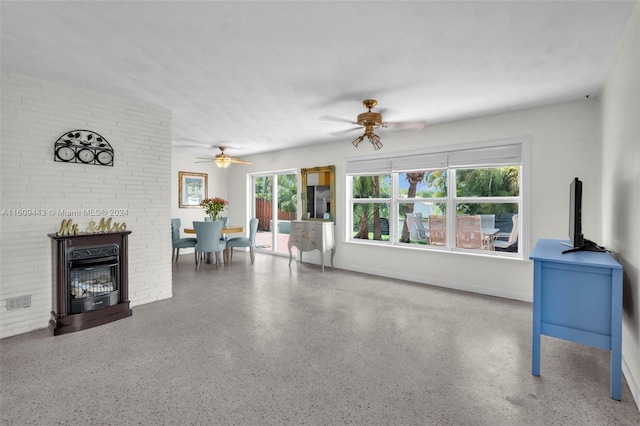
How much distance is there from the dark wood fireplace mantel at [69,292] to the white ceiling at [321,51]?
1544mm

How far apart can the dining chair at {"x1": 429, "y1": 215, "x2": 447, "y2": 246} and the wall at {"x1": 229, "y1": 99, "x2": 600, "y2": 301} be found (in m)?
0.22

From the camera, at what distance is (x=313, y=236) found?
5.61m

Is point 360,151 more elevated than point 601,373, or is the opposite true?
point 360,151

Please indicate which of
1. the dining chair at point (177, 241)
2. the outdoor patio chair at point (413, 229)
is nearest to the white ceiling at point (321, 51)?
the outdoor patio chair at point (413, 229)

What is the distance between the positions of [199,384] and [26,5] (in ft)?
8.46

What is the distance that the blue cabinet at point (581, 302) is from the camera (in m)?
1.91

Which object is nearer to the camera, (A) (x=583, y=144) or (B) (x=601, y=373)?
(B) (x=601, y=373)

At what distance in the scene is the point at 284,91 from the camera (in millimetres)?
3287

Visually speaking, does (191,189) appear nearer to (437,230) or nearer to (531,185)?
(437,230)

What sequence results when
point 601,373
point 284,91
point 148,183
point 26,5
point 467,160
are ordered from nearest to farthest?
point 26,5
point 601,373
point 284,91
point 148,183
point 467,160

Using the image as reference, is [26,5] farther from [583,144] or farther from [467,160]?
[583,144]

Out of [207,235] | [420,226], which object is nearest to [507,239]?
[420,226]

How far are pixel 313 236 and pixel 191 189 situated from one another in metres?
3.56

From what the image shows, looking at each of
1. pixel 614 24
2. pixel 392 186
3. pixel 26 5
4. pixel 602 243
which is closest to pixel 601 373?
pixel 602 243
